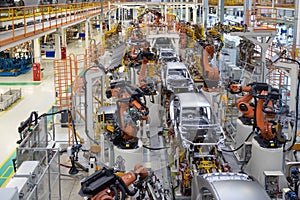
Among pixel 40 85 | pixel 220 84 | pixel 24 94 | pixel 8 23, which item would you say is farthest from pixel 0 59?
pixel 220 84

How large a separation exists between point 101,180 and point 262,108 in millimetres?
3994

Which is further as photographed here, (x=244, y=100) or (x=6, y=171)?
(x=6, y=171)

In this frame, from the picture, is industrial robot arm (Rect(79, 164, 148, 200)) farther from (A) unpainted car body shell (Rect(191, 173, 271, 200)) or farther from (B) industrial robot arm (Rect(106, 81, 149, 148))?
(B) industrial robot arm (Rect(106, 81, 149, 148))

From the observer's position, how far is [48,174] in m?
5.88

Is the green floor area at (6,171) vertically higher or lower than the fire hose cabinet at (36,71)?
lower

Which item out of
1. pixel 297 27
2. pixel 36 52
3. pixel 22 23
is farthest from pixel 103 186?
pixel 36 52

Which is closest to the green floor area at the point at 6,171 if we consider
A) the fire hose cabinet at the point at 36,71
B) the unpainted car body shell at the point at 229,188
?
the unpainted car body shell at the point at 229,188

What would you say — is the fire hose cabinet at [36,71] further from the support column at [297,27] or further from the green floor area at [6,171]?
the support column at [297,27]

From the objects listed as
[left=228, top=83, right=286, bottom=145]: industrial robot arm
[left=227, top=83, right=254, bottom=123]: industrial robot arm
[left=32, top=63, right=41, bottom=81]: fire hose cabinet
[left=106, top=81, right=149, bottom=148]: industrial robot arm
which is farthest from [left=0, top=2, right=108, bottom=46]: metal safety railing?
[left=228, top=83, right=286, bottom=145]: industrial robot arm

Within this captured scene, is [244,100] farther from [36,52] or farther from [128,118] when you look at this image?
[36,52]

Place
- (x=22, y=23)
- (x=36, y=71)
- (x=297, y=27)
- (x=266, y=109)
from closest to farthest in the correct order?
(x=266, y=109) → (x=297, y=27) → (x=22, y=23) → (x=36, y=71)

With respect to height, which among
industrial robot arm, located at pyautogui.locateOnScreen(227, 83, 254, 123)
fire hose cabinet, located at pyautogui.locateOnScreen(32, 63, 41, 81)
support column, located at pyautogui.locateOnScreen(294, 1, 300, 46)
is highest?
support column, located at pyautogui.locateOnScreen(294, 1, 300, 46)

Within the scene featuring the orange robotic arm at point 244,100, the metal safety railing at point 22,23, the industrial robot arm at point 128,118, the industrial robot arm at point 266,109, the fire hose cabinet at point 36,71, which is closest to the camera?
the industrial robot arm at point 266,109

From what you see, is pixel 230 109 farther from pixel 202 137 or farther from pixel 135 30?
A: pixel 135 30
